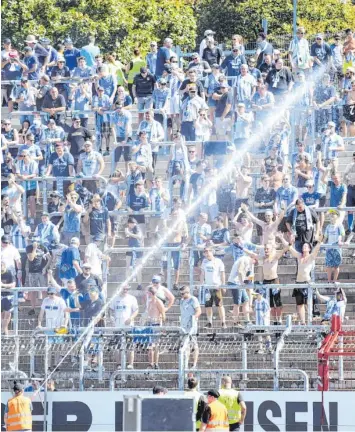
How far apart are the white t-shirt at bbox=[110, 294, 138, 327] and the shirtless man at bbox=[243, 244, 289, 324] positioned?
2.10 metres

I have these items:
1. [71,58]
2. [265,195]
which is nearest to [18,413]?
[265,195]

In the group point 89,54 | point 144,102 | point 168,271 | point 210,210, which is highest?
point 89,54

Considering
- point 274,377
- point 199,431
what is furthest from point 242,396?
point 199,431

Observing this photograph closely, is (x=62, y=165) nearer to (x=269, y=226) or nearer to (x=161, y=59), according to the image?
(x=161, y=59)

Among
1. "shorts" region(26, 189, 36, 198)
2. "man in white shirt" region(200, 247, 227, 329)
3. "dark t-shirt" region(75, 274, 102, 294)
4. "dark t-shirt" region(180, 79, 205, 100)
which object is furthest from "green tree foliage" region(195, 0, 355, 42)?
"dark t-shirt" region(75, 274, 102, 294)

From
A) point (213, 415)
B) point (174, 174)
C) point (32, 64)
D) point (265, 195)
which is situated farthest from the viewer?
point (32, 64)

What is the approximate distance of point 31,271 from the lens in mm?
28453

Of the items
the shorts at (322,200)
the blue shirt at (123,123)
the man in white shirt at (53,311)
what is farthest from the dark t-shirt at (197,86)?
the man in white shirt at (53,311)

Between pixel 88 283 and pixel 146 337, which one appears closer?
pixel 146 337

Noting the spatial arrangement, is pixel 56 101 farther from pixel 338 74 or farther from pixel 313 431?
pixel 313 431

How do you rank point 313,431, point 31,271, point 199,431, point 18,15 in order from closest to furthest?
1. point 199,431
2. point 313,431
3. point 31,271
4. point 18,15

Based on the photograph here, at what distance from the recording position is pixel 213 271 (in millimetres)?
27406

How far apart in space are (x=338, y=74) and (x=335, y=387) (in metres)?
10.5

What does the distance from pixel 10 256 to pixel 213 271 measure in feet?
11.2
